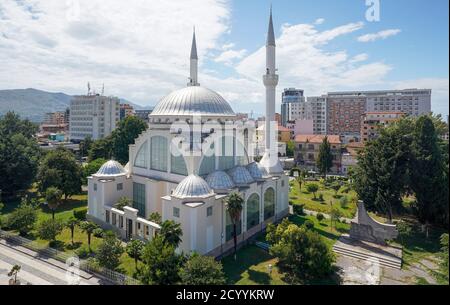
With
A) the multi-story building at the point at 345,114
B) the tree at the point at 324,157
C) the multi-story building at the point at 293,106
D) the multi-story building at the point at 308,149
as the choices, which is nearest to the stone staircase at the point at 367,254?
the tree at the point at 324,157

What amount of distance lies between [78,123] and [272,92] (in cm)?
7673

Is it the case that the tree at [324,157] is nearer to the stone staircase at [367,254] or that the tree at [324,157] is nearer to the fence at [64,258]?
the stone staircase at [367,254]

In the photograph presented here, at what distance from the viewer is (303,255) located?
2038cm

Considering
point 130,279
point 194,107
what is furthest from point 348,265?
point 194,107

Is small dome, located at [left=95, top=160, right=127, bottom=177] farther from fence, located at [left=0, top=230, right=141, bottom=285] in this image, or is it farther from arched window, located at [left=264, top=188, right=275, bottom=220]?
arched window, located at [left=264, top=188, right=275, bottom=220]

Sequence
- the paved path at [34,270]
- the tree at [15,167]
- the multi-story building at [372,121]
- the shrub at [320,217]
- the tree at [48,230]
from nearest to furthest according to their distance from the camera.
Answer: the paved path at [34,270] < the tree at [48,230] < the shrub at [320,217] < the tree at [15,167] < the multi-story building at [372,121]

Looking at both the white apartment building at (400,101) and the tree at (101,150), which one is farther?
the white apartment building at (400,101)

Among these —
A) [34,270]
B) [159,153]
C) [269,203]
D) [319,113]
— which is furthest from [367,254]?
[319,113]

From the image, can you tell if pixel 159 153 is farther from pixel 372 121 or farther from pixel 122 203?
pixel 372 121

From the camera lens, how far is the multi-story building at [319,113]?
352ft

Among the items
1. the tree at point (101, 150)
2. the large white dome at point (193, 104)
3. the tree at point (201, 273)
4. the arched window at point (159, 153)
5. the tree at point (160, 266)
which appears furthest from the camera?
the tree at point (101, 150)

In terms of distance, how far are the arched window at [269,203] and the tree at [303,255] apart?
9.31 meters

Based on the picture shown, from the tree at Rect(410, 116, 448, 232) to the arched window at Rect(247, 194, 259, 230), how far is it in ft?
51.5

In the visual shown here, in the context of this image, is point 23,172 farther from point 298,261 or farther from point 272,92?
point 298,261
